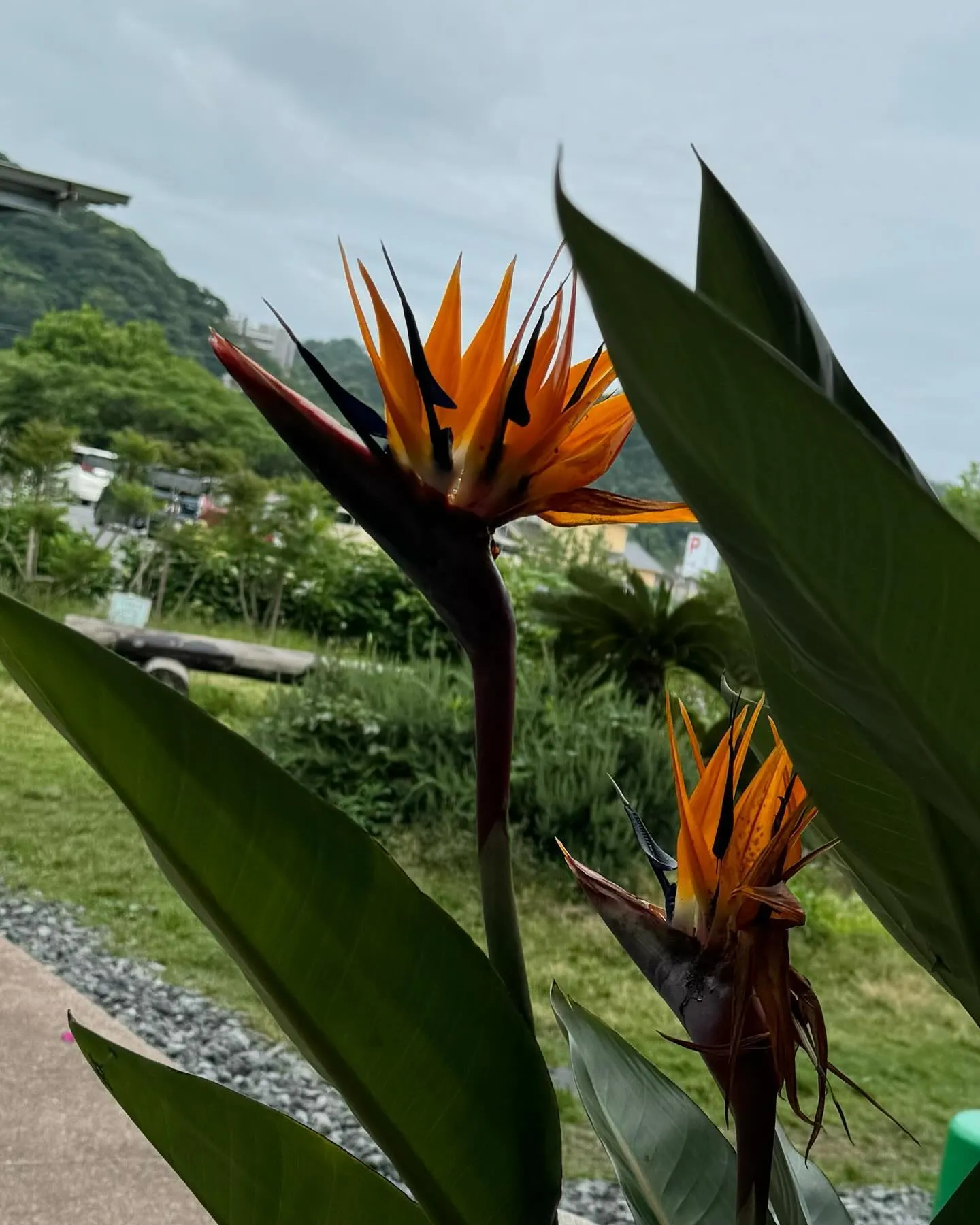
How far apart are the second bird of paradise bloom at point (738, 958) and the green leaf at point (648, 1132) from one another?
74mm

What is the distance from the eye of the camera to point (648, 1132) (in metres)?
0.32

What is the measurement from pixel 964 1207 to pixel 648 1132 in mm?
136

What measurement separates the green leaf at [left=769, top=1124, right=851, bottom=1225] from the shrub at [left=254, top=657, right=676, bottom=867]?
2.32m

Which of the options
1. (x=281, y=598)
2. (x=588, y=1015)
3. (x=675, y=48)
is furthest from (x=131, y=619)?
(x=588, y=1015)

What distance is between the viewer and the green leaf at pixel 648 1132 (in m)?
0.30

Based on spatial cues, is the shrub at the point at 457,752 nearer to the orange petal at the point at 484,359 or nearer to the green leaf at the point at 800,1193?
the green leaf at the point at 800,1193

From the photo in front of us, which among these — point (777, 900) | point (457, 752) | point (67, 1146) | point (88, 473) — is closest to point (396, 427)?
point (777, 900)

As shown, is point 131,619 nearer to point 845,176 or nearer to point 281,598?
point 281,598

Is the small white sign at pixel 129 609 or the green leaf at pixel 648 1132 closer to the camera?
the green leaf at pixel 648 1132

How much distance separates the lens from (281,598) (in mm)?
5758

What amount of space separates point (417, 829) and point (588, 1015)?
250cm

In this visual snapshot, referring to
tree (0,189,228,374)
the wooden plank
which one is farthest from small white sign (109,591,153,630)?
tree (0,189,228,374)

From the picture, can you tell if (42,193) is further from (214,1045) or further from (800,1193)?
(800,1193)

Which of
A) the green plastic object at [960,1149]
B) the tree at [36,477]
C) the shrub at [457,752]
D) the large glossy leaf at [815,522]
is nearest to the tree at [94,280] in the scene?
the tree at [36,477]
